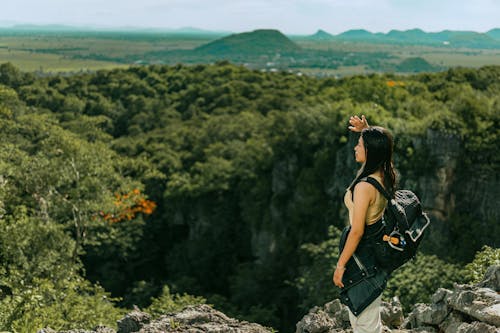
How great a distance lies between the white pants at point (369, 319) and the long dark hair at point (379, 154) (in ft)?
3.67

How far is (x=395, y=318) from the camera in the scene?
28.5 feet

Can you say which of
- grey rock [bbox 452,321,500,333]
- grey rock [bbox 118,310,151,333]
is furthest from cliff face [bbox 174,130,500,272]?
grey rock [bbox 118,310,151,333]

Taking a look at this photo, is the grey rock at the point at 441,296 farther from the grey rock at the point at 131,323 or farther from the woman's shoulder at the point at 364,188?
the grey rock at the point at 131,323

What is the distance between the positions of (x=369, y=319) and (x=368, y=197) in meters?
1.24

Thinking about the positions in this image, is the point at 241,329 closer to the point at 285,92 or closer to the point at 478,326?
the point at 478,326

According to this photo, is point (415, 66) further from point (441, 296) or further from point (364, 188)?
point (364, 188)

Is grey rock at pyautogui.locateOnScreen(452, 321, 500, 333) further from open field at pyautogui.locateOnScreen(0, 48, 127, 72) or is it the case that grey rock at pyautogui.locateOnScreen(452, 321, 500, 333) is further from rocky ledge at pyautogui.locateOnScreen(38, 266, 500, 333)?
open field at pyautogui.locateOnScreen(0, 48, 127, 72)

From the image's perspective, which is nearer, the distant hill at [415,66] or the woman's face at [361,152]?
the woman's face at [361,152]

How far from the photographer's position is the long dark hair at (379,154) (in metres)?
4.92

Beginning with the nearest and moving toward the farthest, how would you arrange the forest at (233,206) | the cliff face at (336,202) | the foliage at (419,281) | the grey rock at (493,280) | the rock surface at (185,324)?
1. the grey rock at (493,280)
2. the rock surface at (185,324)
3. the foliage at (419,281)
4. the forest at (233,206)
5. the cliff face at (336,202)

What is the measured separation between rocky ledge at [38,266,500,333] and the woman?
2409 mm

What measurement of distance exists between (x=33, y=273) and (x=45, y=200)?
495 centimetres

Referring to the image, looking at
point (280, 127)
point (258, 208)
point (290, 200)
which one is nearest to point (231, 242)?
point (258, 208)

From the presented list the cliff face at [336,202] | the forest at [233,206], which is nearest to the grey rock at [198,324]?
the forest at [233,206]
